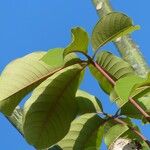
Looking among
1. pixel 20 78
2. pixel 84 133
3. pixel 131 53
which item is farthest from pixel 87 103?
pixel 131 53

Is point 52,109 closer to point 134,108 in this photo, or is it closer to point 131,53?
point 134,108

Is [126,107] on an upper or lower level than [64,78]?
lower

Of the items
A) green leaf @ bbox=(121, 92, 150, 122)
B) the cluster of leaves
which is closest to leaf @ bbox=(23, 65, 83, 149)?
the cluster of leaves

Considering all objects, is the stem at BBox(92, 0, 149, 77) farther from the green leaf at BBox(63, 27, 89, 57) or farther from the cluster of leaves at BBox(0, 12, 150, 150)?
the green leaf at BBox(63, 27, 89, 57)

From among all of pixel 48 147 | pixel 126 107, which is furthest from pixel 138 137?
pixel 48 147

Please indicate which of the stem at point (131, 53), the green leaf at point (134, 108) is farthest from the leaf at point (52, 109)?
the stem at point (131, 53)

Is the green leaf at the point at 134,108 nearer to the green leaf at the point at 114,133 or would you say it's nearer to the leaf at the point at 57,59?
the green leaf at the point at 114,133

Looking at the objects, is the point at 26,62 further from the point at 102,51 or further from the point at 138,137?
the point at 138,137

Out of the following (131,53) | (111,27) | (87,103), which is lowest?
(131,53)
